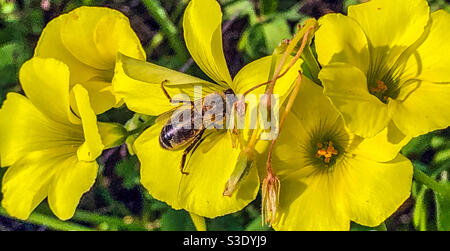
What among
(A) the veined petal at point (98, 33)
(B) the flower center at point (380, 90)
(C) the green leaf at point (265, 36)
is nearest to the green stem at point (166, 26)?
(C) the green leaf at point (265, 36)

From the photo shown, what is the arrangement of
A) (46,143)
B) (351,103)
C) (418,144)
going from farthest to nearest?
(418,144), (46,143), (351,103)

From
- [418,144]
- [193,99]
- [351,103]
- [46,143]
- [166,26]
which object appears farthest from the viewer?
[166,26]

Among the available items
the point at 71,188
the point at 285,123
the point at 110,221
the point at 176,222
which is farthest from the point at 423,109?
the point at 110,221

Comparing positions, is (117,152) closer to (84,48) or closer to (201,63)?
(84,48)

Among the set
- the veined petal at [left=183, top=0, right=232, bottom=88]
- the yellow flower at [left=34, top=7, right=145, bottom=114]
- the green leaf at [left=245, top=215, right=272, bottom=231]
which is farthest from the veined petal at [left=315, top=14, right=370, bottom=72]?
the green leaf at [left=245, top=215, right=272, bottom=231]

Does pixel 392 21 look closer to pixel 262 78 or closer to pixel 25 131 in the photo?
pixel 262 78
